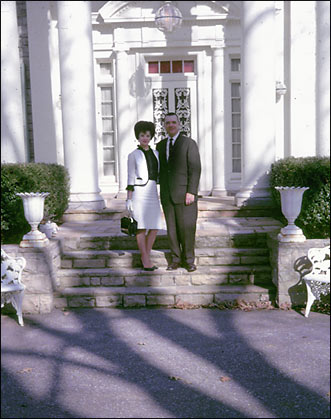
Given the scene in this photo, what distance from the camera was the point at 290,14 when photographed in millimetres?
10391

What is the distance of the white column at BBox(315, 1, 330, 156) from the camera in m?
9.59

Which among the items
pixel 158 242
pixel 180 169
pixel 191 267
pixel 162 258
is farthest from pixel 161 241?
pixel 180 169

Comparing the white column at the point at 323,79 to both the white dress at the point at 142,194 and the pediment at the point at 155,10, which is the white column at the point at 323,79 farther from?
the white dress at the point at 142,194

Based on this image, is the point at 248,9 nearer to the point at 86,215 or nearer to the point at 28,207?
the point at 86,215

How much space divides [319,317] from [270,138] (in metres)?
3.91

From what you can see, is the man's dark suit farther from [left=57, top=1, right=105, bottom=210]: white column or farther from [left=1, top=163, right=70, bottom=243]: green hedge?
[left=57, top=1, right=105, bottom=210]: white column

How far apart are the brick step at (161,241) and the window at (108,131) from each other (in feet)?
15.7

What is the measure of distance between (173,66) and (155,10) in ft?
4.04

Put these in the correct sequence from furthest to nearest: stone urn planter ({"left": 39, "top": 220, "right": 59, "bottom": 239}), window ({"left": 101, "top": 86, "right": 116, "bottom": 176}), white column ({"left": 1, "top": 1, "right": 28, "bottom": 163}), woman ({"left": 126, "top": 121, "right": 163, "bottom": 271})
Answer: window ({"left": 101, "top": 86, "right": 116, "bottom": 176}), white column ({"left": 1, "top": 1, "right": 28, "bottom": 163}), stone urn planter ({"left": 39, "top": 220, "right": 59, "bottom": 239}), woman ({"left": 126, "top": 121, "right": 163, "bottom": 271})

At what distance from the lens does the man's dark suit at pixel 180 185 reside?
5801 mm

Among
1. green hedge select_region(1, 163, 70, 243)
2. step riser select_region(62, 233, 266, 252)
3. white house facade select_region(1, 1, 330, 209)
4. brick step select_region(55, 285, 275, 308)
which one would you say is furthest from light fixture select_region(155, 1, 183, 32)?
brick step select_region(55, 285, 275, 308)

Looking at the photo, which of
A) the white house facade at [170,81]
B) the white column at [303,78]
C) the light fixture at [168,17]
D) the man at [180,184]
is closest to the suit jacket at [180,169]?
the man at [180,184]

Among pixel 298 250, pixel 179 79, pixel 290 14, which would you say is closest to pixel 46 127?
pixel 179 79

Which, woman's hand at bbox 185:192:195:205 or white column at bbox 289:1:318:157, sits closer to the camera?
woman's hand at bbox 185:192:195:205
